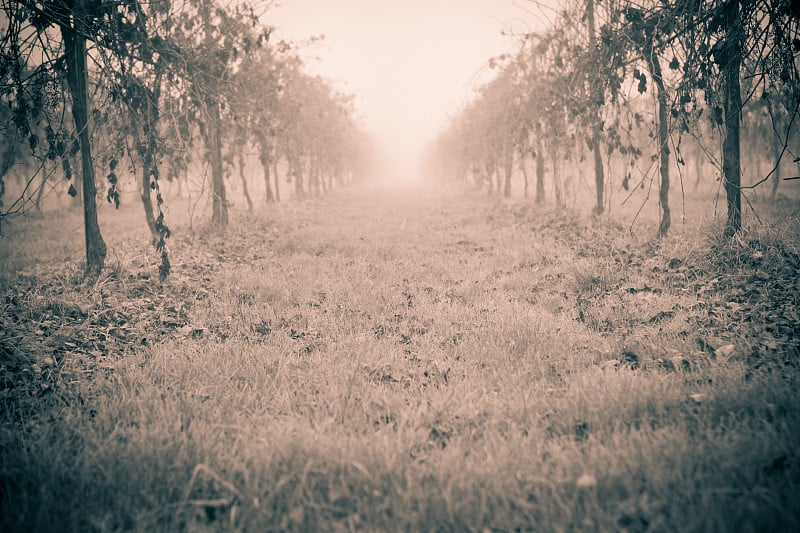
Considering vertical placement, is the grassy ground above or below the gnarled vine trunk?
below

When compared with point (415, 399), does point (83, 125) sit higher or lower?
higher

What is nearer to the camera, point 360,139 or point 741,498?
point 741,498

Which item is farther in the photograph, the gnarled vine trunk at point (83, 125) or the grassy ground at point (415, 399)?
the gnarled vine trunk at point (83, 125)

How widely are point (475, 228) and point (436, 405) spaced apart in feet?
31.7

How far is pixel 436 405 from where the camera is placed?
2881mm

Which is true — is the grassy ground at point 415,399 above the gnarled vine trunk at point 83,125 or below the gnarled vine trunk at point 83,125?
below

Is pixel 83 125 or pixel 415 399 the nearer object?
pixel 415 399

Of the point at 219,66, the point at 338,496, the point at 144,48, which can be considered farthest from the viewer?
the point at 219,66

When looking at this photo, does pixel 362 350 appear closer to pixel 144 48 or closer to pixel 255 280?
pixel 255 280

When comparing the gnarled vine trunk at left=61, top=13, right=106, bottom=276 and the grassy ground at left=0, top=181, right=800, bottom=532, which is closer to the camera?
the grassy ground at left=0, top=181, right=800, bottom=532

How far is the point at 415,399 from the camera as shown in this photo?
9.82 feet

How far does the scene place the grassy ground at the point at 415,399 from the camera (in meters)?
1.94

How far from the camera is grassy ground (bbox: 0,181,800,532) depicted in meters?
1.94

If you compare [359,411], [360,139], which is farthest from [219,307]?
[360,139]
